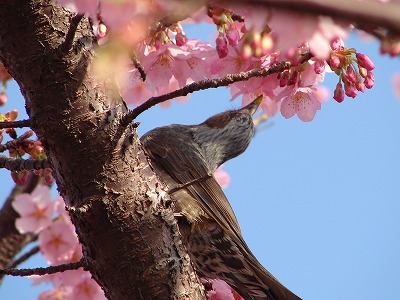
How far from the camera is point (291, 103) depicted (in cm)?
231

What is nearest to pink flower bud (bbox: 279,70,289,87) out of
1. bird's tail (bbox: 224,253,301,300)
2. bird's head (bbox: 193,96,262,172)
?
bird's tail (bbox: 224,253,301,300)

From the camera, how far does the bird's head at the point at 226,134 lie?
3395mm

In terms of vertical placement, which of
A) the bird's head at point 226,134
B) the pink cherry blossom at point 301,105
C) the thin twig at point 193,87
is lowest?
the thin twig at point 193,87

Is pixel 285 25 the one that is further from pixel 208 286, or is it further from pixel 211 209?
pixel 211 209

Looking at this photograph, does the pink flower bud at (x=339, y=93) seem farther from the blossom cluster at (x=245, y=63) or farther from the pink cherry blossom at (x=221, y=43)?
the pink cherry blossom at (x=221, y=43)

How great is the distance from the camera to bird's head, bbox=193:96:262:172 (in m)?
3.39

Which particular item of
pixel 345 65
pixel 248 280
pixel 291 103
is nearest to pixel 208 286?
pixel 248 280

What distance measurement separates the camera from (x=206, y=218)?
256 centimetres

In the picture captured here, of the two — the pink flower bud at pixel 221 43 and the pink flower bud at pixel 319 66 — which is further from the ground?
the pink flower bud at pixel 221 43

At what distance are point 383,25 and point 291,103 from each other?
6.15 ft

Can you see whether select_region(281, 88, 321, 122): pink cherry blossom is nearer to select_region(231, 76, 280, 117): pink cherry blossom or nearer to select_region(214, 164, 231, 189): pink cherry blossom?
select_region(231, 76, 280, 117): pink cherry blossom

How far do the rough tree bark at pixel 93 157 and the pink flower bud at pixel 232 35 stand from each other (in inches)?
18.7

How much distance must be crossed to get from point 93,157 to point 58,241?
3.56 ft

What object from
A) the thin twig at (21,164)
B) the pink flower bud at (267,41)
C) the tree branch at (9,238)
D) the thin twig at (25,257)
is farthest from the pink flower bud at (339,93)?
the tree branch at (9,238)
